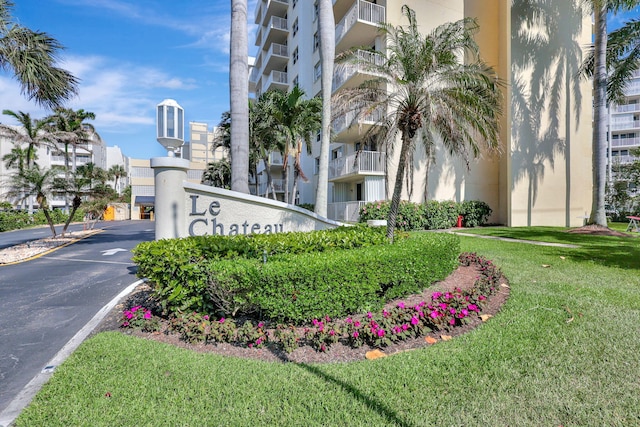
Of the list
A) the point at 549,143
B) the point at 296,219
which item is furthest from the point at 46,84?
the point at 549,143

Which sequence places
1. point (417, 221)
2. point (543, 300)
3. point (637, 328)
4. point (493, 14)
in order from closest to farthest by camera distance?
point (637, 328) → point (543, 300) → point (417, 221) → point (493, 14)

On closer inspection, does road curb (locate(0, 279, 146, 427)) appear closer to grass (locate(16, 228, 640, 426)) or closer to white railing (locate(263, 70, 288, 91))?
grass (locate(16, 228, 640, 426))

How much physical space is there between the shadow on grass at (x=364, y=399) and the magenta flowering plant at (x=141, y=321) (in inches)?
90.1

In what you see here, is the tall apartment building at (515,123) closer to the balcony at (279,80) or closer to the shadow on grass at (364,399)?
the balcony at (279,80)

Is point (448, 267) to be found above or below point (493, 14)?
below

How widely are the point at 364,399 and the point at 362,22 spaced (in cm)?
1976

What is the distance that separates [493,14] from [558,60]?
5283 millimetres

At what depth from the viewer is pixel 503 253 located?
9.41 m

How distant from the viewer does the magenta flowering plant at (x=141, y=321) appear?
4238mm

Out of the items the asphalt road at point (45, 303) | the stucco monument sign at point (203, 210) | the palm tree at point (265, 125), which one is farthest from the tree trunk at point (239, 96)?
the palm tree at point (265, 125)

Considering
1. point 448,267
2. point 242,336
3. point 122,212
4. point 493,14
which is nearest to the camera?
point 242,336

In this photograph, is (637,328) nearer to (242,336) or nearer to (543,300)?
(543,300)

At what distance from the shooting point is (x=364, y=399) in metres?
2.68

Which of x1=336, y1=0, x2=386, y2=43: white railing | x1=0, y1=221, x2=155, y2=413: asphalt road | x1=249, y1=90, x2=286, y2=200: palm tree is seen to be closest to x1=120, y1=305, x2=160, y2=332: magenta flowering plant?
x1=0, y1=221, x2=155, y2=413: asphalt road
